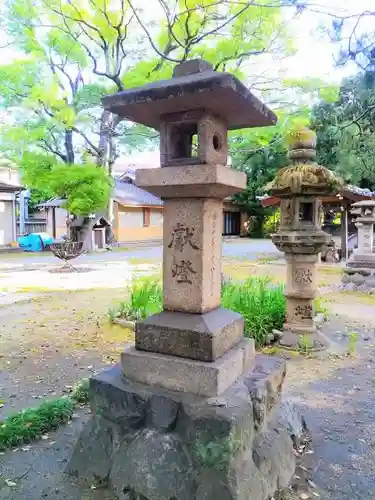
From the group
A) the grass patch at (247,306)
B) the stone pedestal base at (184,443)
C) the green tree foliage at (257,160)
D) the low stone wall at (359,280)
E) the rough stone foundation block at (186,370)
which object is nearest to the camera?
the stone pedestal base at (184,443)

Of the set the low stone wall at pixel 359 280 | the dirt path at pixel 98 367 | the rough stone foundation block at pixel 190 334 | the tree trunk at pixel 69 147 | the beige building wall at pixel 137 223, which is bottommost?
the dirt path at pixel 98 367

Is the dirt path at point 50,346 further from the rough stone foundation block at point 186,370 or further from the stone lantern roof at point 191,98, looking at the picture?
the stone lantern roof at point 191,98

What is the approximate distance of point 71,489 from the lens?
8.90 feet

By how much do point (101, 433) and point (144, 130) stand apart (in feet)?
55.2

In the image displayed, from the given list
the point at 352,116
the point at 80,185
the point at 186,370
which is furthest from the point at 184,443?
the point at 80,185

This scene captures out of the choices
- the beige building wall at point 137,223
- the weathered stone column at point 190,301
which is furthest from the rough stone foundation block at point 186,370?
the beige building wall at point 137,223

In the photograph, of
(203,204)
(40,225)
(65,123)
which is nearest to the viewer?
(203,204)

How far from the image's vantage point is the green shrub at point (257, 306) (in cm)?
613

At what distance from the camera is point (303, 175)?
588cm

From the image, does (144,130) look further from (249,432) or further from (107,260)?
(249,432)

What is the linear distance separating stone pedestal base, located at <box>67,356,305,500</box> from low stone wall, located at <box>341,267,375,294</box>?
8780mm

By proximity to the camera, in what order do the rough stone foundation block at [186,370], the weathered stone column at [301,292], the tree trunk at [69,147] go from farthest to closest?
the tree trunk at [69,147] → the weathered stone column at [301,292] → the rough stone foundation block at [186,370]

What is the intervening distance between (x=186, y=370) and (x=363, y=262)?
9967 millimetres

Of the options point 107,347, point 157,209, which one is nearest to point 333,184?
point 107,347
